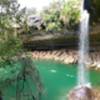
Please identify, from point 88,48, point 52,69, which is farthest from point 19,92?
point 88,48

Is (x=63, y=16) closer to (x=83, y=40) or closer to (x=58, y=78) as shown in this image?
(x=83, y=40)

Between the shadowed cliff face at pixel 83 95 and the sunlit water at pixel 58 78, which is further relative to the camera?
the sunlit water at pixel 58 78

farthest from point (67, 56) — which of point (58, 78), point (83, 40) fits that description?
point (58, 78)

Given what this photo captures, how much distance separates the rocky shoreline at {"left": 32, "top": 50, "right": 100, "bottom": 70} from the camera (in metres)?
9.27

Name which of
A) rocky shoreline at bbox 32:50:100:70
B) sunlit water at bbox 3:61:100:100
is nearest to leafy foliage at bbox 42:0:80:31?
rocky shoreline at bbox 32:50:100:70

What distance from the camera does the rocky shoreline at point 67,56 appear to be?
365 inches

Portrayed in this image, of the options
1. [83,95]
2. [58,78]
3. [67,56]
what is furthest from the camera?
[67,56]

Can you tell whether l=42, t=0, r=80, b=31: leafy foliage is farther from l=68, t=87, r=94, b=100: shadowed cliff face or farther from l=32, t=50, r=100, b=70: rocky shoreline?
l=68, t=87, r=94, b=100: shadowed cliff face

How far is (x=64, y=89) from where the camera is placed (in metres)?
7.02

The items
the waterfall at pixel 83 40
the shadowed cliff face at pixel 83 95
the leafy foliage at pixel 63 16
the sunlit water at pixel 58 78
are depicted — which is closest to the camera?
the shadowed cliff face at pixel 83 95

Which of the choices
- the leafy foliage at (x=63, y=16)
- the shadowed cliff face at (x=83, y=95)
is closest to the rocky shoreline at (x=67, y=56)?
the leafy foliage at (x=63, y=16)

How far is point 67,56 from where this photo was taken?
32.5ft

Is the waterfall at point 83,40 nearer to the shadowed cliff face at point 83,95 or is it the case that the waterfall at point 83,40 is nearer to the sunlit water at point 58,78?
the sunlit water at point 58,78

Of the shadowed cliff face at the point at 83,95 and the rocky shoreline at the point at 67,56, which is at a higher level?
the shadowed cliff face at the point at 83,95
